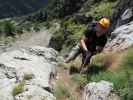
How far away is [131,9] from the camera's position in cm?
2080

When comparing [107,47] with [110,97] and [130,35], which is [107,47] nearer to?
[130,35]

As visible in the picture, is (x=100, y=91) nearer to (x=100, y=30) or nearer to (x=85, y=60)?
(x=100, y=30)

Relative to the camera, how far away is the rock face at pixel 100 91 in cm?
1066

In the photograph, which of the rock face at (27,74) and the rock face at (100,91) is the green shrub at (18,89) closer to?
the rock face at (27,74)

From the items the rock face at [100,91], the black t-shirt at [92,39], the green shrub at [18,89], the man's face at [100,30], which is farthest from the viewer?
the black t-shirt at [92,39]

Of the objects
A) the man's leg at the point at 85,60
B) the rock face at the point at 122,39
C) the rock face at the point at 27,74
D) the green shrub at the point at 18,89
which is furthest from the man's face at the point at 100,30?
the green shrub at the point at 18,89

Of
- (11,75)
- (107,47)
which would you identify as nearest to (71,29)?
(107,47)

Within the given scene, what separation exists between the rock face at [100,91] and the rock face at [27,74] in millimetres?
1034

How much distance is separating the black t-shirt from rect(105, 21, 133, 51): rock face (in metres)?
0.95

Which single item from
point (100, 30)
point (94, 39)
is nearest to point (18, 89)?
point (100, 30)

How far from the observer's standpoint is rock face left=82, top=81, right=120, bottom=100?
10664 mm

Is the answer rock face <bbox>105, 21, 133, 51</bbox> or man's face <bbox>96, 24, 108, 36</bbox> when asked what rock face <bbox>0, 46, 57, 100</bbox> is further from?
rock face <bbox>105, 21, 133, 51</bbox>

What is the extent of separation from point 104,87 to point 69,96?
138 cm

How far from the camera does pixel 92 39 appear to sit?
14.0 meters
